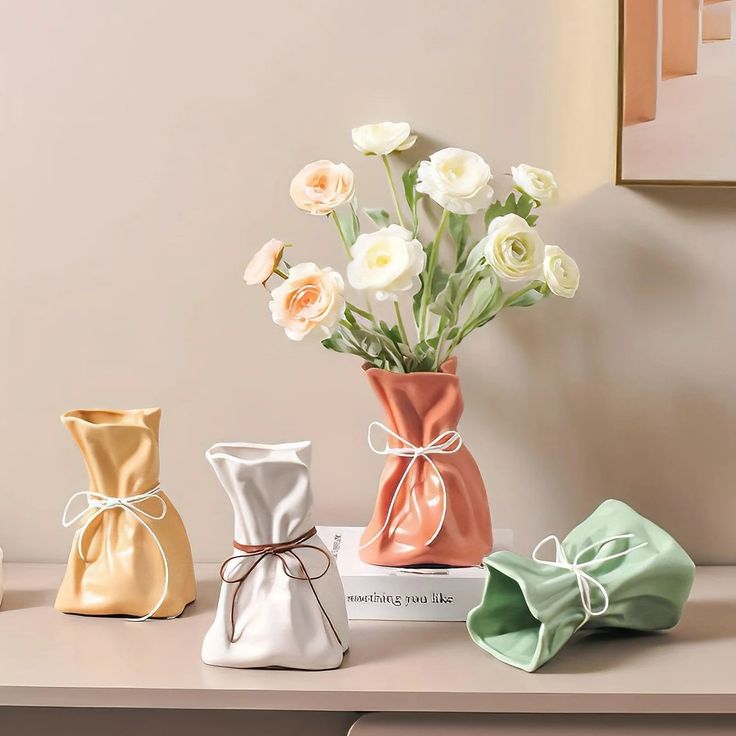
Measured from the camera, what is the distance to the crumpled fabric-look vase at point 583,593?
82cm

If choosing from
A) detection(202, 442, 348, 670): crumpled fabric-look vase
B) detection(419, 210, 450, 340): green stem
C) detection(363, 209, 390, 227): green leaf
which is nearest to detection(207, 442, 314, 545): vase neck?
detection(202, 442, 348, 670): crumpled fabric-look vase

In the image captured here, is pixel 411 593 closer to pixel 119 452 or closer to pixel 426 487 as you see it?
pixel 426 487

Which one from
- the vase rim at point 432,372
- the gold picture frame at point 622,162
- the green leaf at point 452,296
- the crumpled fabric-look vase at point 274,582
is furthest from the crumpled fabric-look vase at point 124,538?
the gold picture frame at point 622,162

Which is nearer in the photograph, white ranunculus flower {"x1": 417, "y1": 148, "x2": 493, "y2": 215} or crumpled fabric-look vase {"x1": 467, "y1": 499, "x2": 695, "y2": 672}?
crumpled fabric-look vase {"x1": 467, "y1": 499, "x2": 695, "y2": 672}

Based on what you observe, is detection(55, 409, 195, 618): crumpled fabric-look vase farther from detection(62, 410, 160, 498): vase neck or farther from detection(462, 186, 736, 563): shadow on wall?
detection(462, 186, 736, 563): shadow on wall

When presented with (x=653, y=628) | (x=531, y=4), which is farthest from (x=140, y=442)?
(x=531, y=4)

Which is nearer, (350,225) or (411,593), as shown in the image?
(411,593)

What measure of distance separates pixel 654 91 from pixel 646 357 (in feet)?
1.10

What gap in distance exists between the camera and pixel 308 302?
0.91 m

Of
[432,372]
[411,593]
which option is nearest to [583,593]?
[411,593]

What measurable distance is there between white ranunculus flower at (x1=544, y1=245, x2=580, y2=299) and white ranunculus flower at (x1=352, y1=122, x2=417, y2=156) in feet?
0.75

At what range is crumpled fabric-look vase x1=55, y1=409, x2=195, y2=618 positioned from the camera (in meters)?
0.94

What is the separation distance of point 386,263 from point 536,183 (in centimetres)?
22

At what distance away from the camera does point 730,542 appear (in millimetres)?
1155
